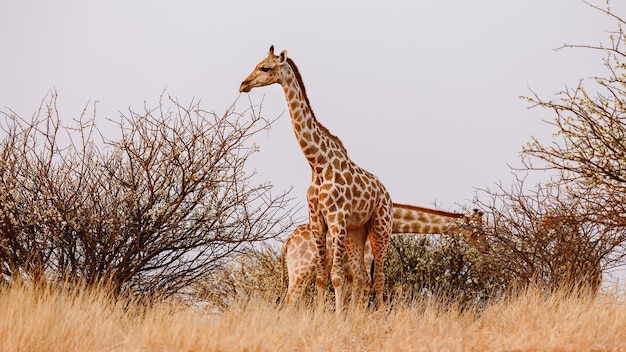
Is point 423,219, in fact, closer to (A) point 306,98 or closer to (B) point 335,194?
(B) point 335,194

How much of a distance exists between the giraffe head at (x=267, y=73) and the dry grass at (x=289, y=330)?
7.74 ft

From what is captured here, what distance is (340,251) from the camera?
9.51 meters

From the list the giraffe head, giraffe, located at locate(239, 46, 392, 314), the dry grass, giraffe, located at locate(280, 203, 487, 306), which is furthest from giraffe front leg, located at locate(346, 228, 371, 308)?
the giraffe head

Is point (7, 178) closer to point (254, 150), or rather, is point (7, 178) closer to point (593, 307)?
point (254, 150)

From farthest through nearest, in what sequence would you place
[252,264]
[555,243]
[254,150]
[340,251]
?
[252,264], [555,243], [254,150], [340,251]

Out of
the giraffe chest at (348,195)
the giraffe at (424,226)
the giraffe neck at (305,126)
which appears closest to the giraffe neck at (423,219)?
the giraffe at (424,226)

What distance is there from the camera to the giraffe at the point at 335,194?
376 inches

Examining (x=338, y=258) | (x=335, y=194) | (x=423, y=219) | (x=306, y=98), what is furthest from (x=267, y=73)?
(x=423, y=219)

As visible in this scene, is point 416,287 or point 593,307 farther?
point 416,287

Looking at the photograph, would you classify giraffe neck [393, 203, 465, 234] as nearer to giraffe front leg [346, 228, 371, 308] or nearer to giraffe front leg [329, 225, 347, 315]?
giraffe front leg [346, 228, 371, 308]

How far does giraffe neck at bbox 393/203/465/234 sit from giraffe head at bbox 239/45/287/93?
3377 mm

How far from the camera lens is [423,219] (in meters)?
12.2

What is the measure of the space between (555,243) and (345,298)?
2.90 m

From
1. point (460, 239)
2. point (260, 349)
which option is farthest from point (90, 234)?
point (460, 239)
